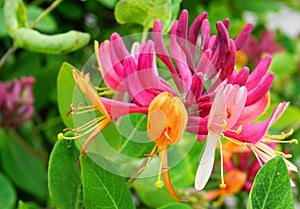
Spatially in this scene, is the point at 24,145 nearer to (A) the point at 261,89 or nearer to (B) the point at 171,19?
(B) the point at 171,19

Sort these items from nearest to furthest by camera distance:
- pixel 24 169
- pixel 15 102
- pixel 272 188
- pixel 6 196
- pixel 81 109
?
1. pixel 272 188
2. pixel 81 109
3. pixel 6 196
4. pixel 15 102
5. pixel 24 169

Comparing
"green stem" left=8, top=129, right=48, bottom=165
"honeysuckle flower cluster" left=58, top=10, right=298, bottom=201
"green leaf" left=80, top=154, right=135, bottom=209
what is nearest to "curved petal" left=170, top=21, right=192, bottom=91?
"honeysuckle flower cluster" left=58, top=10, right=298, bottom=201

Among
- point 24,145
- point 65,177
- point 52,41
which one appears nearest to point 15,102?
point 24,145

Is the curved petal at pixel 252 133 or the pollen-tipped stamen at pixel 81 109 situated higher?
the curved petal at pixel 252 133

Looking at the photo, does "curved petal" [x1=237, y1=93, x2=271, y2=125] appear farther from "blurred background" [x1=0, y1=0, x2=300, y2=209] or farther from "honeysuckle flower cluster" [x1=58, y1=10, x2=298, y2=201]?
"blurred background" [x1=0, y1=0, x2=300, y2=209]

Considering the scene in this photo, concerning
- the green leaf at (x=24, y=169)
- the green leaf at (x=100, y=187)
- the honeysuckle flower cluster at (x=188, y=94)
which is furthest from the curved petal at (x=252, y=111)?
the green leaf at (x=24, y=169)

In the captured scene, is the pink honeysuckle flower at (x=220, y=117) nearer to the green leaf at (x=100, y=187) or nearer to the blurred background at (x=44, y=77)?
the green leaf at (x=100, y=187)
